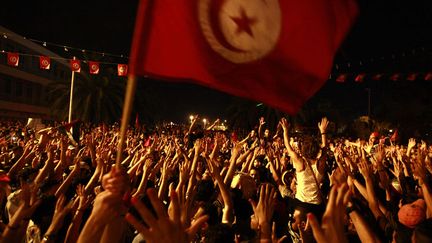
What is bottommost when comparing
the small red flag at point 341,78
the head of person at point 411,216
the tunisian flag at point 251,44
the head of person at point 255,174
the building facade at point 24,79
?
the head of person at point 411,216

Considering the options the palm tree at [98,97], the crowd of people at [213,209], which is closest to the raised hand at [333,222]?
the crowd of people at [213,209]

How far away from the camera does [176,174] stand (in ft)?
24.0

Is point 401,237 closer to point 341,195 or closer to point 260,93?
point 341,195

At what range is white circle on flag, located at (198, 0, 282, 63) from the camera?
368 centimetres

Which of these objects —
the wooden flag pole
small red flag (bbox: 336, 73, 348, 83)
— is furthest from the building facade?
the wooden flag pole

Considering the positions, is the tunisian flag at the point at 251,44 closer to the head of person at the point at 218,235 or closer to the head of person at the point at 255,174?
the head of person at the point at 218,235

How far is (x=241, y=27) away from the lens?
378cm

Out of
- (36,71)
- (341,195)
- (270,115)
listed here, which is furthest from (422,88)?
(36,71)

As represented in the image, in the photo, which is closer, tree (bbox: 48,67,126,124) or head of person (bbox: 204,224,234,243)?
head of person (bbox: 204,224,234,243)

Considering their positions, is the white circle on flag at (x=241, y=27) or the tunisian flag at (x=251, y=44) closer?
the tunisian flag at (x=251, y=44)

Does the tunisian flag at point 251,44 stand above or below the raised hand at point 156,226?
above

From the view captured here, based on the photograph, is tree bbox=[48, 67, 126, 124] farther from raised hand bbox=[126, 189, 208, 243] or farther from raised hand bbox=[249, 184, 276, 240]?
raised hand bbox=[126, 189, 208, 243]

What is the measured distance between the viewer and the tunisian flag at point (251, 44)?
3461 millimetres

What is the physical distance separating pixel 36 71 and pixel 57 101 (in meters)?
16.9
